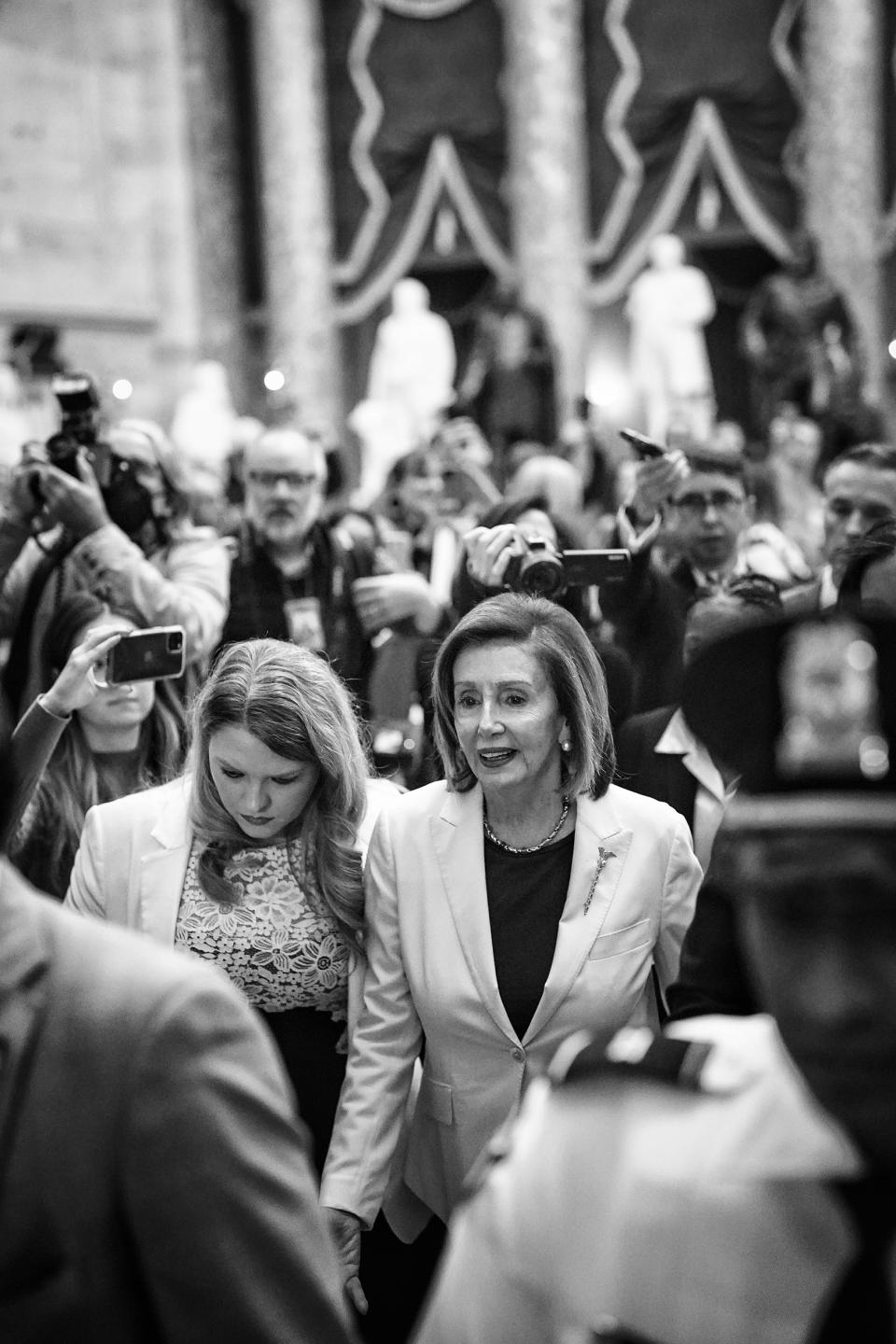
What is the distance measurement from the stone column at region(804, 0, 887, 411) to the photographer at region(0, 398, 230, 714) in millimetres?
10023

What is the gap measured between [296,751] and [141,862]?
34 centimetres

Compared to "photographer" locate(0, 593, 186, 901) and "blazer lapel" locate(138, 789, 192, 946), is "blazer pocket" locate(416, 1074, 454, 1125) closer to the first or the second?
"blazer lapel" locate(138, 789, 192, 946)

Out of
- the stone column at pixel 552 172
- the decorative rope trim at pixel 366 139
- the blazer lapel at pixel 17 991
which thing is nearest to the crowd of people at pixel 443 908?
the blazer lapel at pixel 17 991

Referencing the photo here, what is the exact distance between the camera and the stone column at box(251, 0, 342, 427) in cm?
1409

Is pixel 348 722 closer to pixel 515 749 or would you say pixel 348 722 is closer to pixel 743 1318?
pixel 515 749

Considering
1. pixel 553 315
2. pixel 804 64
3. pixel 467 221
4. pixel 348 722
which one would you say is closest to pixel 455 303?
pixel 467 221

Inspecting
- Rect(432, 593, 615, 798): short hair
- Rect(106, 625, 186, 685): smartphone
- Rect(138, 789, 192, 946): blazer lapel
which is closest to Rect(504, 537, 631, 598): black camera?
Rect(432, 593, 615, 798): short hair

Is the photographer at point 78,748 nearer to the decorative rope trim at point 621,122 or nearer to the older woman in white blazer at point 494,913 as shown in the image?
the older woman in white blazer at point 494,913

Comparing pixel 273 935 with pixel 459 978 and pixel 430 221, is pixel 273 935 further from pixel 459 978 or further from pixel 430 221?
pixel 430 221

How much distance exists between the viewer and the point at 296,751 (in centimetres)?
252

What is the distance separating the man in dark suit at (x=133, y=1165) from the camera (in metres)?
1.18

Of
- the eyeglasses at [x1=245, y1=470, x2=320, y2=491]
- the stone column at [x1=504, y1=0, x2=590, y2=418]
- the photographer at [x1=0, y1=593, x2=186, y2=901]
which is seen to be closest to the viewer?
the photographer at [x1=0, y1=593, x2=186, y2=901]

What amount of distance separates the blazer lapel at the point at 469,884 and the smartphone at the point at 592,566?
851mm

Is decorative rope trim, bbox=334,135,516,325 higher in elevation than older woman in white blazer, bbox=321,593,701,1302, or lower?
higher
